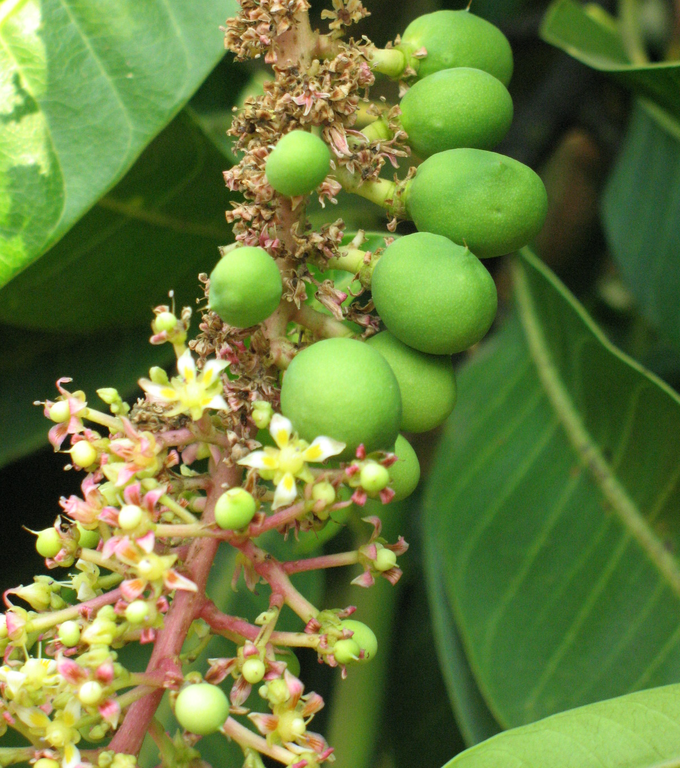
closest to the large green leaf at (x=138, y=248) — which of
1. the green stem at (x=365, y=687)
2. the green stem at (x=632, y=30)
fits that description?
the green stem at (x=365, y=687)

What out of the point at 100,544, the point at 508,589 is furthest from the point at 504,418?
the point at 100,544

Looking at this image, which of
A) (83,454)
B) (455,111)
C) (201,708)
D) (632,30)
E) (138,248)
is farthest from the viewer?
(632,30)

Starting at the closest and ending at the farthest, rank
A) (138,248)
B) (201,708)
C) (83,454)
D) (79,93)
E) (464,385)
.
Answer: (201,708) → (83,454) → (79,93) → (138,248) → (464,385)

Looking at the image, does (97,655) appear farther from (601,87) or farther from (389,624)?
(601,87)

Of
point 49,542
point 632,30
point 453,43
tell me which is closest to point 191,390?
point 49,542

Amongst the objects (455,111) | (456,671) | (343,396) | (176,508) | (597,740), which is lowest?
(456,671)

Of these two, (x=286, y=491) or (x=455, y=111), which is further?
(x=455, y=111)

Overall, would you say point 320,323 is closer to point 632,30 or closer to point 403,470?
point 403,470
